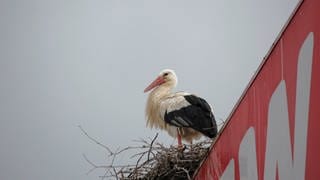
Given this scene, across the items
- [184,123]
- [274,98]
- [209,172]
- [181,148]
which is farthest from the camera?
[184,123]

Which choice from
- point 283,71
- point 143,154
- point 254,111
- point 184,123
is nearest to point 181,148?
point 143,154

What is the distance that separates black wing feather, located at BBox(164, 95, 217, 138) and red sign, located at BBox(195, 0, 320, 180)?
169 inches

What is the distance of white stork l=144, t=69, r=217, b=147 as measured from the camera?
7184mm

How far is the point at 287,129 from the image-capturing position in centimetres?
199

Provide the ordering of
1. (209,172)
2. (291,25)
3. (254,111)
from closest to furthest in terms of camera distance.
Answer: (291,25), (254,111), (209,172)

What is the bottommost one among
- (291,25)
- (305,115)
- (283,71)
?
(305,115)

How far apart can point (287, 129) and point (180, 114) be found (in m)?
5.39

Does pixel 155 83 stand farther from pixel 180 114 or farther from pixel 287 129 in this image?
pixel 287 129

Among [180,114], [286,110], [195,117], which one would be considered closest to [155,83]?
[180,114]

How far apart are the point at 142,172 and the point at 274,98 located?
13.6 ft

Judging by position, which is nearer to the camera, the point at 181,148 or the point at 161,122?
the point at 181,148

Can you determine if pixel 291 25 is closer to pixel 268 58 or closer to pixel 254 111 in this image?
pixel 268 58

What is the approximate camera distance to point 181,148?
6078mm

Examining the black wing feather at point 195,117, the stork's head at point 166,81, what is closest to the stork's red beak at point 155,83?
the stork's head at point 166,81
